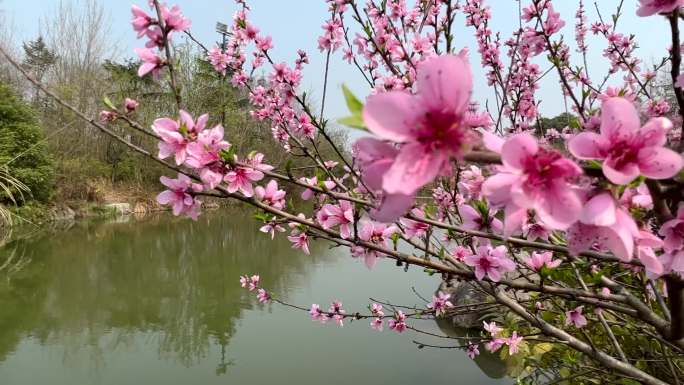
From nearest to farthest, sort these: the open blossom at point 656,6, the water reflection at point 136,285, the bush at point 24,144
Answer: the open blossom at point 656,6
the water reflection at point 136,285
the bush at point 24,144

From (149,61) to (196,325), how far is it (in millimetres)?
4606

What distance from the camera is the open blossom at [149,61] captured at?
1052mm

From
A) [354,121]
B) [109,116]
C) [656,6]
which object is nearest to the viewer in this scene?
[354,121]

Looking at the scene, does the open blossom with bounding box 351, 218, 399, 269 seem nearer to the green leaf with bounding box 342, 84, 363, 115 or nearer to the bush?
the green leaf with bounding box 342, 84, 363, 115

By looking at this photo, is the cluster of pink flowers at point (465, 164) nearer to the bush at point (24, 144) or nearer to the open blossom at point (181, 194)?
the open blossom at point (181, 194)

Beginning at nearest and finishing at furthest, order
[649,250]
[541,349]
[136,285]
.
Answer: [649,250]
[541,349]
[136,285]

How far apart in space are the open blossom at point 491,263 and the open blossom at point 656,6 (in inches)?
23.8

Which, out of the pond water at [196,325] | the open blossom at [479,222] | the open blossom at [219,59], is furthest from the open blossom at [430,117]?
the pond water at [196,325]

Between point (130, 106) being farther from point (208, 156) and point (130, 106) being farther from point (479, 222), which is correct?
point (479, 222)

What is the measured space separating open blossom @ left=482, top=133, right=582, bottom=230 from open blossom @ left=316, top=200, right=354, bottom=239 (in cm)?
79

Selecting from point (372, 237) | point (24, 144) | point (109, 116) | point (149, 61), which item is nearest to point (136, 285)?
point (109, 116)

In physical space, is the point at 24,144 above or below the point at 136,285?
above

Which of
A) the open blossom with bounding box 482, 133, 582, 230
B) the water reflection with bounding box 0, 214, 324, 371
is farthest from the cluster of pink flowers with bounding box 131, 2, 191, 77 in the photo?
the water reflection with bounding box 0, 214, 324, 371

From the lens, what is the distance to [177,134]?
3.25 feet
